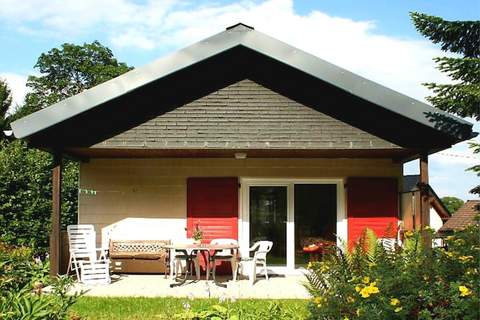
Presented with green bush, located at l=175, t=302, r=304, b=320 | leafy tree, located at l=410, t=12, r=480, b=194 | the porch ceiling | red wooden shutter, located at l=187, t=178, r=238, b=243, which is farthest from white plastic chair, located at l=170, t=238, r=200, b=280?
green bush, located at l=175, t=302, r=304, b=320

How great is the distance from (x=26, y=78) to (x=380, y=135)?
3214cm

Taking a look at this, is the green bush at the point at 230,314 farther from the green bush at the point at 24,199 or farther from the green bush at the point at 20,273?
the green bush at the point at 24,199

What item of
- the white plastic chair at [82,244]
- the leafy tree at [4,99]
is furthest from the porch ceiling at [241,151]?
the leafy tree at [4,99]

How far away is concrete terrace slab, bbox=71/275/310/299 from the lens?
8609 millimetres

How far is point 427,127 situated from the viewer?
9984 millimetres

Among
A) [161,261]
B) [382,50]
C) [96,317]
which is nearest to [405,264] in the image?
[96,317]

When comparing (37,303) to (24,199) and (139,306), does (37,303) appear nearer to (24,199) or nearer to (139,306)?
(139,306)

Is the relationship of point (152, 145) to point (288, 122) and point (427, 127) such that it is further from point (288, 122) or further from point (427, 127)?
point (427, 127)

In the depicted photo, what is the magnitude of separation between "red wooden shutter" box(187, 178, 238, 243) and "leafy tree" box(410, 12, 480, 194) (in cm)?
566

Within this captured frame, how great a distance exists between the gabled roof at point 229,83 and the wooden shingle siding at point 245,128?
168 millimetres

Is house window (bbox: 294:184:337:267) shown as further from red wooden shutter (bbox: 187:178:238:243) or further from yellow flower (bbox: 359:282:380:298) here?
yellow flower (bbox: 359:282:380:298)

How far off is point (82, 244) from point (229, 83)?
3874 millimetres

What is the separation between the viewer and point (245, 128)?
33.3ft

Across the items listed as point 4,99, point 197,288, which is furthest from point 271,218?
point 4,99
